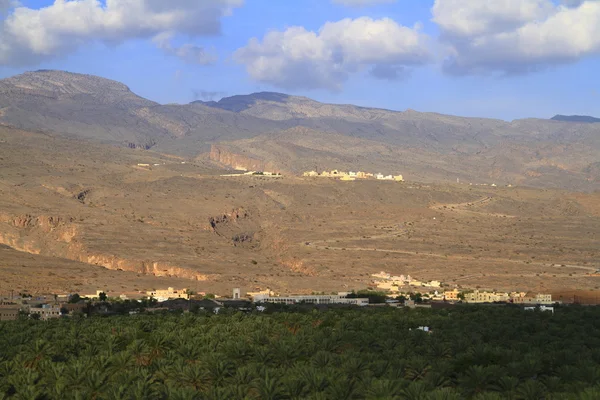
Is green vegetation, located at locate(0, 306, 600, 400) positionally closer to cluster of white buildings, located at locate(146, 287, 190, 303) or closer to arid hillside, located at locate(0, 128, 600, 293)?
cluster of white buildings, located at locate(146, 287, 190, 303)

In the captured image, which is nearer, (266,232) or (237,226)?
(266,232)

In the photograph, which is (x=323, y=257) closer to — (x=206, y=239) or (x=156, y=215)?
(x=206, y=239)

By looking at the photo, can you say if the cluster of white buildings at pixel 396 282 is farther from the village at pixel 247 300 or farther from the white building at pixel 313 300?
the white building at pixel 313 300

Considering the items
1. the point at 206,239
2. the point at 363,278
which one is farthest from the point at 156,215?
the point at 363,278

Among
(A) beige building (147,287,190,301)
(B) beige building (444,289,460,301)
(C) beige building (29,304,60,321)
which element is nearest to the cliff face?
(A) beige building (147,287,190,301)

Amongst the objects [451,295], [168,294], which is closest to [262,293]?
[168,294]

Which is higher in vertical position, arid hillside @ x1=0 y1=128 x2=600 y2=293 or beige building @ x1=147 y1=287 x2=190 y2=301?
arid hillside @ x1=0 y1=128 x2=600 y2=293

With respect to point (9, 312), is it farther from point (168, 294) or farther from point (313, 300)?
point (313, 300)
